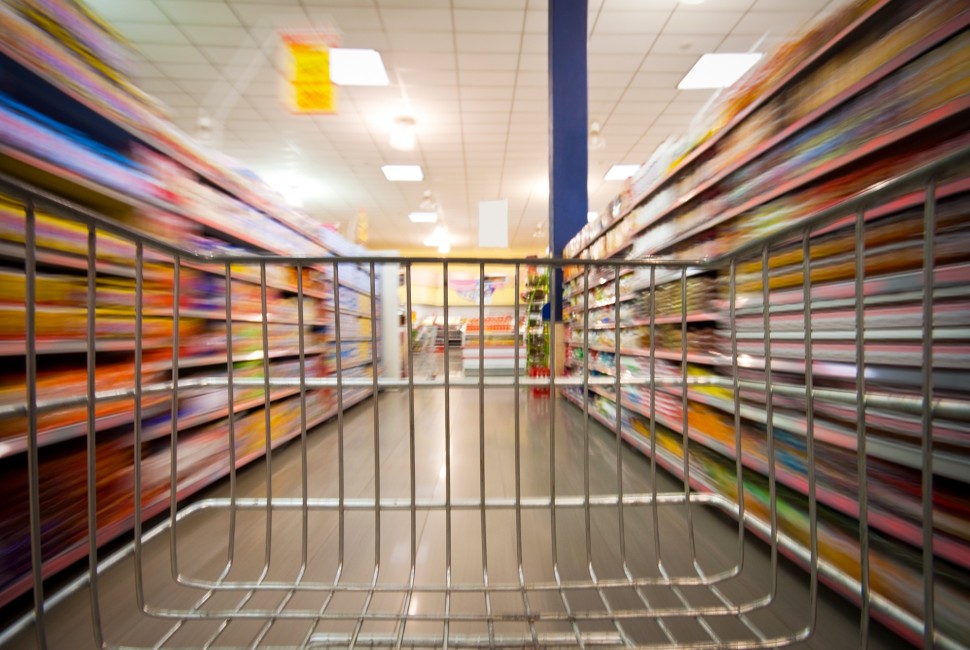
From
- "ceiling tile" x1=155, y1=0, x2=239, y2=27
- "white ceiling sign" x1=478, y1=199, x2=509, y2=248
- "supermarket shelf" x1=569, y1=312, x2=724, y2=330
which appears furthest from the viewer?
"white ceiling sign" x1=478, y1=199, x2=509, y2=248

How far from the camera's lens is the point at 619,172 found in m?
7.08

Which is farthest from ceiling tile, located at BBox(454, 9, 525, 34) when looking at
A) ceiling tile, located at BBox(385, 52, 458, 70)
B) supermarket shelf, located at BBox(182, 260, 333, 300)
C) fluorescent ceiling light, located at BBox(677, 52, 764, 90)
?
supermarket shelf, located at BBox(182, 260, 333, 300)

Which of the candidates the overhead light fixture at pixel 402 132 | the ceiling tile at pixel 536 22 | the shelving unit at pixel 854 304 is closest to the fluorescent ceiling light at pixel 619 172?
the ceiling tile at pixel 536 22

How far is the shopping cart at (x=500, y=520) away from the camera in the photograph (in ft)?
2.27

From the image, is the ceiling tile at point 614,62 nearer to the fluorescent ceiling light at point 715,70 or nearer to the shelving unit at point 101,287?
the fluorescent ceiling light at point 715,70

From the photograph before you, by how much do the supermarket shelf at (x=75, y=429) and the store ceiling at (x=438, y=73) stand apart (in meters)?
3.26

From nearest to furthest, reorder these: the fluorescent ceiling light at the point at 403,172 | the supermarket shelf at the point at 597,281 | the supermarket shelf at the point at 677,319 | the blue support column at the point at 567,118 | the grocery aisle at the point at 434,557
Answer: the grocery aisle at the point at 434,557, the supermarket shelf at the point at 677,319, the supermarket shelf at the point at 597,281, the blue support column at the point at 567,118, the fluorescent ceiling light at the point at 403,172

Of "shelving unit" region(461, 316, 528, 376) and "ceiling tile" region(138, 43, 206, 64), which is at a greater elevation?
"ceiling tile" region(138, 43, 206, 64)

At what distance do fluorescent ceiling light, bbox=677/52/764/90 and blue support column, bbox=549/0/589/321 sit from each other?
2061mm

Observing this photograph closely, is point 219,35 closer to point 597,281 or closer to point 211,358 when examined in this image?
point 211,358

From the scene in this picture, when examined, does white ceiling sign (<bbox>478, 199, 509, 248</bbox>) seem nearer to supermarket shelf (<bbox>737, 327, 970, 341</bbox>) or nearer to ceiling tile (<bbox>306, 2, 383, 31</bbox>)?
ceiling tile (<bbox>306, 2, 383, 31</bbox>)

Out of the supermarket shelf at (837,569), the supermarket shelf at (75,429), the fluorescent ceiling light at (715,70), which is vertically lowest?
the supermarket shelf at (837,569)

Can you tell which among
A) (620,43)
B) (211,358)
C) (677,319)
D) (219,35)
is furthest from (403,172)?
(677,319)

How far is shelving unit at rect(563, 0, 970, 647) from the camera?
0.69m
